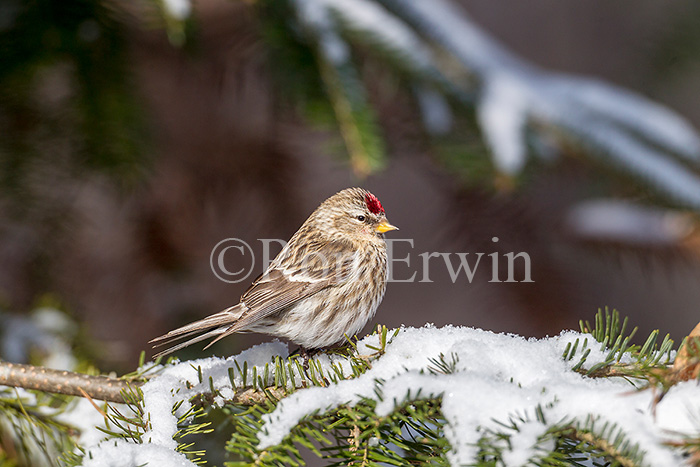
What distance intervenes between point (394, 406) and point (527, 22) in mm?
3647

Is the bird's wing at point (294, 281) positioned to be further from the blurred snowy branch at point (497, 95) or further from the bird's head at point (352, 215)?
the blurred snowy branch at point (497, 95)

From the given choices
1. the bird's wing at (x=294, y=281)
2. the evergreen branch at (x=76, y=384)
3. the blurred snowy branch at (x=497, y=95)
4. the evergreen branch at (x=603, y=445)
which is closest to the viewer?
the evergreen branch at (x=603, y=445)

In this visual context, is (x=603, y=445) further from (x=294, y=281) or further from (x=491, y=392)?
(x=294, y=281)

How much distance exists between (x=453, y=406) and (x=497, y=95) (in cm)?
98

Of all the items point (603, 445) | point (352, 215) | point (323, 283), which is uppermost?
point (352, 215)

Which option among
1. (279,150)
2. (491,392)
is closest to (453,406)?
(491,392)

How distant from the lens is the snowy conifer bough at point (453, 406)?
74cm

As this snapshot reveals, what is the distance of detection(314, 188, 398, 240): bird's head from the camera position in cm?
184

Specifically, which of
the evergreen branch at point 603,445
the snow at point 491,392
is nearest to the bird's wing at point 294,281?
the snow at point 491,392

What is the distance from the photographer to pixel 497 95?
5.06 feet

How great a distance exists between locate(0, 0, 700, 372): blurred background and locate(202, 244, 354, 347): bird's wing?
16 centimetres

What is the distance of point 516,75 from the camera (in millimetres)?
1606

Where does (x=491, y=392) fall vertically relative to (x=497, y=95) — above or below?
below

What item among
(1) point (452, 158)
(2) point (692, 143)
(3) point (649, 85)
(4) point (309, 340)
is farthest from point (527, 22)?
(4) point (309, 340)
